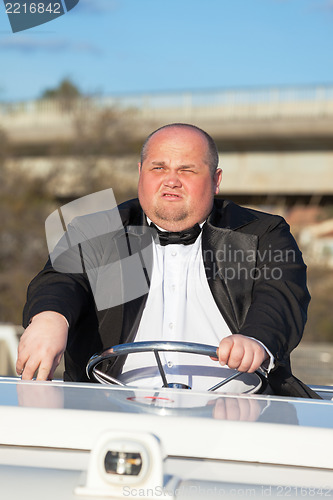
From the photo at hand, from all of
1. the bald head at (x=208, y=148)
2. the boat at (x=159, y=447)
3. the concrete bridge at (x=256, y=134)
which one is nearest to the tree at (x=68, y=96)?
the concrete bridge at (x=256, y=134)

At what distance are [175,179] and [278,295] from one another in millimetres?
661

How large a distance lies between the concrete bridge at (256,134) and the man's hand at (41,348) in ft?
61.5

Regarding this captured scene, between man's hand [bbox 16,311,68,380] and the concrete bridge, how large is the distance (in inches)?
737

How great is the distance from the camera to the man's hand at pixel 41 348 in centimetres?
232

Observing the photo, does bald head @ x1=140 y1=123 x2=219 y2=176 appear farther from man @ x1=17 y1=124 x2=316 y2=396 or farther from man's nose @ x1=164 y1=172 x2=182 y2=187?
man's nose @ x1=164 y1=172 x2=182 y2=187

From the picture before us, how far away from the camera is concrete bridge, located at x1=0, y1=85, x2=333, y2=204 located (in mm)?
20656

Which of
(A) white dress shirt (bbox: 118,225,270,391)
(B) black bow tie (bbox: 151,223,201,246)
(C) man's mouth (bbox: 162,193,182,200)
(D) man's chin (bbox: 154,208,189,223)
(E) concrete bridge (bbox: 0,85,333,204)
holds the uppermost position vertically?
(C) man's mouth (bbox: 162,193,182,200)

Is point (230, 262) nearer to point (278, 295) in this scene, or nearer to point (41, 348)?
point (278, 295)

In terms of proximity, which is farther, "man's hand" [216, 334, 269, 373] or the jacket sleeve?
the jacket sleeve

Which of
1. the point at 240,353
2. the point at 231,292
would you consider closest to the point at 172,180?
the point at 231,292

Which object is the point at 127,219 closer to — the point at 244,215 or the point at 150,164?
the point at 150,164

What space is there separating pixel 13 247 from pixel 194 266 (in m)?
17.1

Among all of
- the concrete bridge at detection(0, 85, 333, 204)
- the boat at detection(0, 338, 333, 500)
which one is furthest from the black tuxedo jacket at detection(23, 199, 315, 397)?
the concrete bridge at detection(0, 85, 333, 204)

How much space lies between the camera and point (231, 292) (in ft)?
9.77
